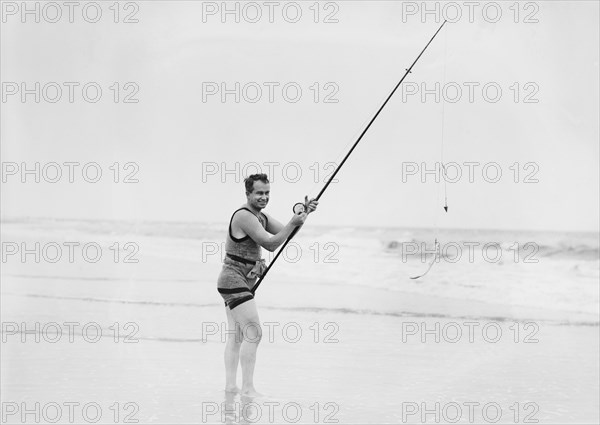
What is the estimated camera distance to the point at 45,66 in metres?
20.5

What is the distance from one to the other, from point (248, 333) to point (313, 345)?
2.33 metres

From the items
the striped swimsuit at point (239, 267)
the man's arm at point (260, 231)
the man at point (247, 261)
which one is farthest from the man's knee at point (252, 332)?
the man's arm at point (260, 231)

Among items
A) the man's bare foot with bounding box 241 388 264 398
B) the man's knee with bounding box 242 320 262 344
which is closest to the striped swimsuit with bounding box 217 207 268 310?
the man's knee with bounding box 242 320 262 344

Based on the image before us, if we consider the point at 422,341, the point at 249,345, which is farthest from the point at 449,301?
the point at 249,345

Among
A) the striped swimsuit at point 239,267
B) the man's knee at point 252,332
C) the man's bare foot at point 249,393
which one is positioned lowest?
the man's bare foot at point 249,393

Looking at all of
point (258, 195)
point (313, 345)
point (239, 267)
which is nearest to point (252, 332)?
point (239, 267)

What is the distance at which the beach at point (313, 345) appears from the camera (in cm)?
496

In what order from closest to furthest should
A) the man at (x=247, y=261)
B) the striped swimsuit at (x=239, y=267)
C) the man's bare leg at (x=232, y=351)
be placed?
the man at (x=247, y=261)
the striped swimsuit at (x=239, y=267)
the man's bare leg at (x=232, y=351)

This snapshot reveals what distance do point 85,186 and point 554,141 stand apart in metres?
15.5

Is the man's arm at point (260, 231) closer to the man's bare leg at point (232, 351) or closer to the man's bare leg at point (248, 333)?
the man's bare leg at point (248, 333)

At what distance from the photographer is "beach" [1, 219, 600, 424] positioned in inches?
195

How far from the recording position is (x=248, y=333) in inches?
190

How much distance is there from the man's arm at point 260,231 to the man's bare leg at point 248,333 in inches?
14.3

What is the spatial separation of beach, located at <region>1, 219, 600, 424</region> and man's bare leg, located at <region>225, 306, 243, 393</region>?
0.10m
